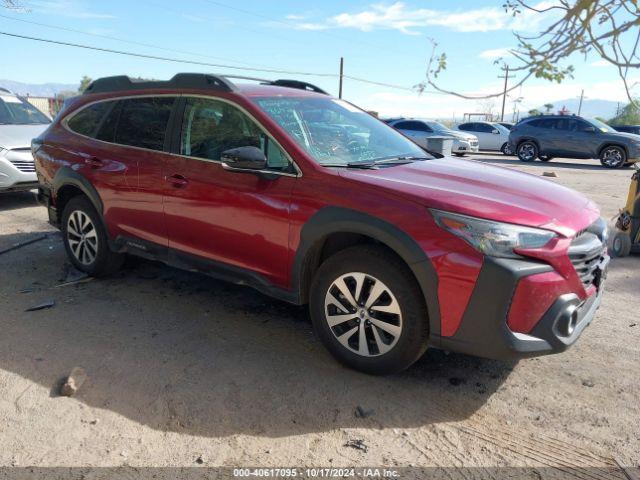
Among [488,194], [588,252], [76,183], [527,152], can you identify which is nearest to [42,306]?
[76,183]

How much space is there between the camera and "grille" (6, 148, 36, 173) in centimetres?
800

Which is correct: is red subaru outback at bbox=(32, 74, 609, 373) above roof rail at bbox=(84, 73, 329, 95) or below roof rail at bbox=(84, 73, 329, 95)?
below

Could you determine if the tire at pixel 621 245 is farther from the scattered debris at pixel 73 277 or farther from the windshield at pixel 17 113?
the windshield at pixel 17 113

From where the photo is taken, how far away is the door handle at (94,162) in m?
4.66

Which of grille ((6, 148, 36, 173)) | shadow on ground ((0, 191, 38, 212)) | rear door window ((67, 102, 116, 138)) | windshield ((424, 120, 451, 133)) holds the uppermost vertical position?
windshield ((424, 120, 451, 133))

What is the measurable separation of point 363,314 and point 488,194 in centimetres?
103

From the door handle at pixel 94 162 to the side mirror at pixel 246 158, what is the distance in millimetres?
1699

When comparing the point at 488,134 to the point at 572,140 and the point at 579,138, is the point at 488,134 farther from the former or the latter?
the point at 579,138

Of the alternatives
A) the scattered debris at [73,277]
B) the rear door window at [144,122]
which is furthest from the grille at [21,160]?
the rear door window at [144,122]

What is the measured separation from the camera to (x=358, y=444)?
8.80ft

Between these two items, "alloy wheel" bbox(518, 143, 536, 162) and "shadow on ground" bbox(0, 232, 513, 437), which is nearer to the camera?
"shadow on ground" bbox(0, 232, 513, 437)

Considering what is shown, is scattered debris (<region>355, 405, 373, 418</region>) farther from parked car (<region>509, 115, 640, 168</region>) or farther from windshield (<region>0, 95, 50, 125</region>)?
parked car (<region>509, 115, 640, 168</region>)

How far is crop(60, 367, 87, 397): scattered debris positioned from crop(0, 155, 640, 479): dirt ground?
4 centimetres

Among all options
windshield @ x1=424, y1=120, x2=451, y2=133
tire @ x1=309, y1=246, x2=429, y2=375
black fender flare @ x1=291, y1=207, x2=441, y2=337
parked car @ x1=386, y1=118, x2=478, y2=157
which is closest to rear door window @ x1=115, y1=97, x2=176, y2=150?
black fender flare @ x1=291, y1=207, x2=441, y2=337
